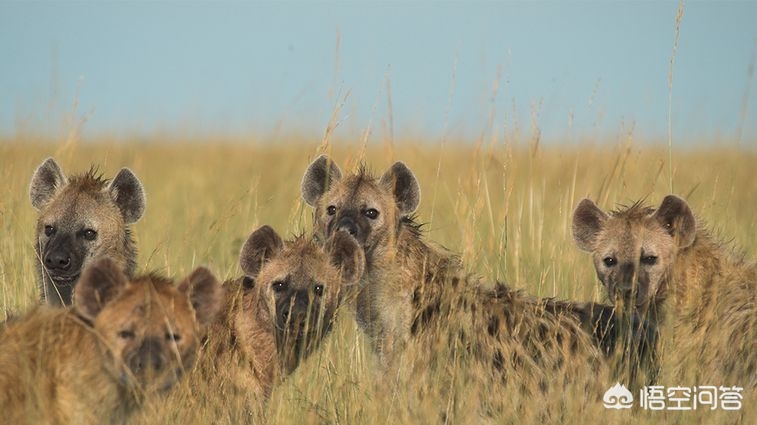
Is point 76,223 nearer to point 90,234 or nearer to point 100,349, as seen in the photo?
point 90,234

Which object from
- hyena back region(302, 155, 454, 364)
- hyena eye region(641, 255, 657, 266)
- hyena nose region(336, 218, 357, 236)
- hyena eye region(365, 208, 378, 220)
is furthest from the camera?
hyena eye region(365, 208, 378, 220)

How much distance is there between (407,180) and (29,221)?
17.0 ft

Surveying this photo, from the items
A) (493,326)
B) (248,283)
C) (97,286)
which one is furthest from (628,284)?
(97,286)

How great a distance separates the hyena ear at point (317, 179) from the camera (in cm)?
815

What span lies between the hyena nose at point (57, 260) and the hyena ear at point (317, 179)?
5.20ft

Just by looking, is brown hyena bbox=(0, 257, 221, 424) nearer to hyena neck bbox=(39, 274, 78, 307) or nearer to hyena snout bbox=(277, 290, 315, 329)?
hyena snout bbox=(277, 290, 315, 329)

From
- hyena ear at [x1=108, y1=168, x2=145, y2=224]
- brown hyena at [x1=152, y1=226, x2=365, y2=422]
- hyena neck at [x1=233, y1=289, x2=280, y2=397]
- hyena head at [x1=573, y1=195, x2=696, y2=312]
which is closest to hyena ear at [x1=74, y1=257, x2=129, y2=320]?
brown hyena at [x1=152, y1=226, x2=365, y2=422]

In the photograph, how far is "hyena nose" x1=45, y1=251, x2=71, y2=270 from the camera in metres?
7.70

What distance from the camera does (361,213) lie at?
25.8 feet

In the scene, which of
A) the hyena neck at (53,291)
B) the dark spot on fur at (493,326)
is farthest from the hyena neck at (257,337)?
the hyena neck at (53,291)

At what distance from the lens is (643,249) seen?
7.31 metres

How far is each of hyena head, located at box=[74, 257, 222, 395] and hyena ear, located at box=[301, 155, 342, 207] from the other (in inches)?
94.7

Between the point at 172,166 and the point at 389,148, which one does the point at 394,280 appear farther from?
the point at 172,166

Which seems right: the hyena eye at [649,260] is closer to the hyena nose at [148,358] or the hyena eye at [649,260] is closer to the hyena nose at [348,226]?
the hyena nose at [348,226]
